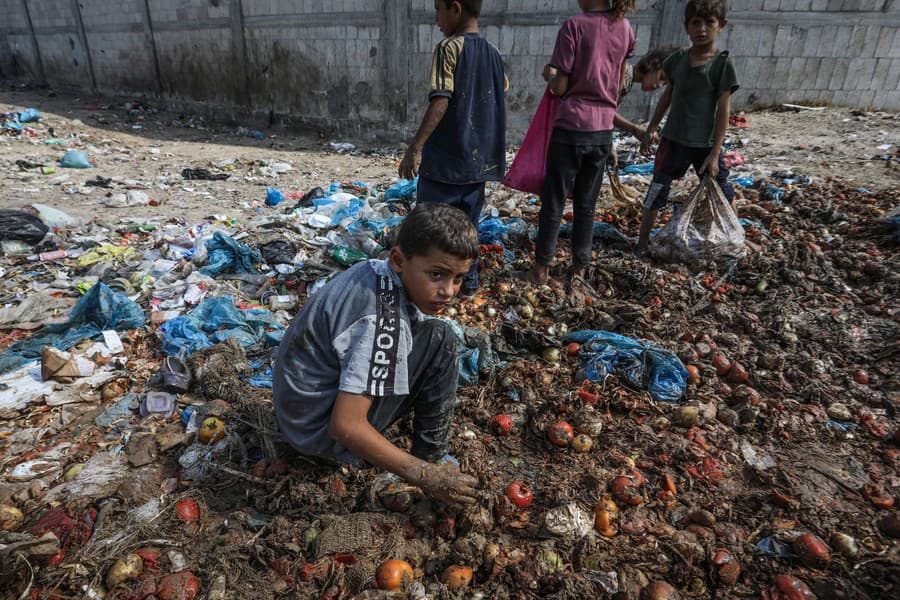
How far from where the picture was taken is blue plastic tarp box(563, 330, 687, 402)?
272 centimetres

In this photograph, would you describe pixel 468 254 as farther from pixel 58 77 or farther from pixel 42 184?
pixel 58 77

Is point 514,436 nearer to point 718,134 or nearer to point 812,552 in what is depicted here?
point 812,552

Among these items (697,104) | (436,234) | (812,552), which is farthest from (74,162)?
(812,552)

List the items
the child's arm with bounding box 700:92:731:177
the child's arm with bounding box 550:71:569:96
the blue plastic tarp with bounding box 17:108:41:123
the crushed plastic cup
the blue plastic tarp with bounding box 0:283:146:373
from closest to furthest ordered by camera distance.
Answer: the crushed plastic cup < the child's arm with bounding box 550:71:569:96 < the blue plastic tarp with bounding box 0:283:146:373 < the child's arm with bounding box 700:92:731:177 < the blue plastic tarp with bounding box 17:108:41:123

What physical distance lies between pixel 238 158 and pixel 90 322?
6394 mm

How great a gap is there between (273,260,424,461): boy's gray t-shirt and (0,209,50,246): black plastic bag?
456 cm

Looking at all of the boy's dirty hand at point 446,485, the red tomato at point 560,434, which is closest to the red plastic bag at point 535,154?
the red tomato at point 560,434

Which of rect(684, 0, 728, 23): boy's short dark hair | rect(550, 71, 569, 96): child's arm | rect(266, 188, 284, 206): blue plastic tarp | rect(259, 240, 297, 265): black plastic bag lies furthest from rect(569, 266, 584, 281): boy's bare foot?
rect(266, 188, 284, 206): blue plastic tarp

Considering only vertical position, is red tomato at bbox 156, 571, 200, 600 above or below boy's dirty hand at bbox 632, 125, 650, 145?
below

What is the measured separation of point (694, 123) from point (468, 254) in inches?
112

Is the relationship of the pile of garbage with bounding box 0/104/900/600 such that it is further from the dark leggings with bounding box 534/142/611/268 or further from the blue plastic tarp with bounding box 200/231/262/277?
the dark leggings with bounding box 534/142/611/268

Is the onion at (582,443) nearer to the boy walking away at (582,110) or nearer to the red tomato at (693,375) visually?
the red tomato at (693,375)

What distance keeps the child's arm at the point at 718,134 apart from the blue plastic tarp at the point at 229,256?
3.83 metres

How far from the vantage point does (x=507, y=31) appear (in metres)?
8.69
